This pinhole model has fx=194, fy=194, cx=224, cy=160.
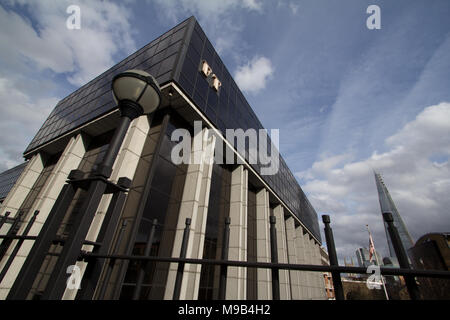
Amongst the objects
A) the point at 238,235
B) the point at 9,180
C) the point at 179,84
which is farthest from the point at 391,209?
the point at 9,180

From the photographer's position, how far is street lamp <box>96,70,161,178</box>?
9.70ft

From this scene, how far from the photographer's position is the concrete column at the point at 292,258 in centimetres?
2266

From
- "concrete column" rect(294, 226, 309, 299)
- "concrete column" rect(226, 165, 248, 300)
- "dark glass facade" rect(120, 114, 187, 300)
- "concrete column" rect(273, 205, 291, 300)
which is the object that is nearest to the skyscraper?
"concrete column" rect(294, 226, 309, 299)

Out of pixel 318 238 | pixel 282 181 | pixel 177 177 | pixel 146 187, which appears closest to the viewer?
pixel 146 187

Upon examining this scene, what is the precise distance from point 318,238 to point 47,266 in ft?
152

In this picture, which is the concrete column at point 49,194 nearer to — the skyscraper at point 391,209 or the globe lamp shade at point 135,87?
the globe lamp shade at point 135,87

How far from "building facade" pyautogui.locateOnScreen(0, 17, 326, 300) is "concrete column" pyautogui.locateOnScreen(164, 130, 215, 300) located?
53mm

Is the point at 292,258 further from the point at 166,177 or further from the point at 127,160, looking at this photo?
the point at 127,160

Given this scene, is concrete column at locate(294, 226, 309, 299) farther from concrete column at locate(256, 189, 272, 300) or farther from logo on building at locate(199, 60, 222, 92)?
logo on building at locate(199, 60, 222, 92)

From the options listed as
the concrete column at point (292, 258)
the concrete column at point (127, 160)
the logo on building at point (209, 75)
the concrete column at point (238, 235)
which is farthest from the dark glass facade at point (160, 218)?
the concrete column at point (292, 258)

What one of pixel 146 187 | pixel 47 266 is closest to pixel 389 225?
pixel 146 187

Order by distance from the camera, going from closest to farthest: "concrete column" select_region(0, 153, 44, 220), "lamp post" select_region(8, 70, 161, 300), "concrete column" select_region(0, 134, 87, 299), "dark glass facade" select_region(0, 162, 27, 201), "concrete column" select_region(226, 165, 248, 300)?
"lamp post" select_region(8, 70, 161, 300)
"concrete column" select_region(0, 134, 87, 299)
"concrete column" select_region(226, 165, 248, 300)
"concrete column" select_region(0, 153, 44, 220)
"dark glass facade" select_region(0, 162, 27, 201)
